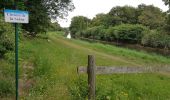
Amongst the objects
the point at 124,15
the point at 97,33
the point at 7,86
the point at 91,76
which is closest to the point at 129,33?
the point at 124,15

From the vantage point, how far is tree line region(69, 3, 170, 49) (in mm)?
40844

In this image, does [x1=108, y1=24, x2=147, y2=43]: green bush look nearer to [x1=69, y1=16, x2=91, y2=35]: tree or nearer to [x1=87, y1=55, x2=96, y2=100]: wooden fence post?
[x1=69, y1=16, x2=91, y2=35]: tree

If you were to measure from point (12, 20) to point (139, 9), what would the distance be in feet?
214

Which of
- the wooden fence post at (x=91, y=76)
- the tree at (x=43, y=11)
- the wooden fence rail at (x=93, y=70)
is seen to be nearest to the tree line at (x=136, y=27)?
the tree at (x=43, y=11)

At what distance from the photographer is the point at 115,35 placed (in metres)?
60.0

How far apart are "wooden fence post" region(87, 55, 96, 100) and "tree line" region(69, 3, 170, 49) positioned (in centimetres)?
2518

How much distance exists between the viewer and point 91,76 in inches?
267

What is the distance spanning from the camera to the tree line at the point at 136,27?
40844 mm

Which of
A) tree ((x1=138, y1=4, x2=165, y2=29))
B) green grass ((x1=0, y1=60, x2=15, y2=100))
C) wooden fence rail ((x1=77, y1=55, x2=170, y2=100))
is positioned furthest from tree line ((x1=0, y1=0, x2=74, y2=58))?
wooden fence rail ((x1=77, y1=55, x2=170, y2=100))

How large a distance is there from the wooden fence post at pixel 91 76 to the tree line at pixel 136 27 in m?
25.2

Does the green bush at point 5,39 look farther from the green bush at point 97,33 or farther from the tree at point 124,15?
the green bush at point 97,33

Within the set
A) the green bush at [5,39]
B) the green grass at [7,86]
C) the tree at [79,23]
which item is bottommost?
the green grass at [7,86]

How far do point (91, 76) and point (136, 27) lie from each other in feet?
151

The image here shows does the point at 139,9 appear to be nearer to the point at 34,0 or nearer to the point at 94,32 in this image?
the point at 94,32
